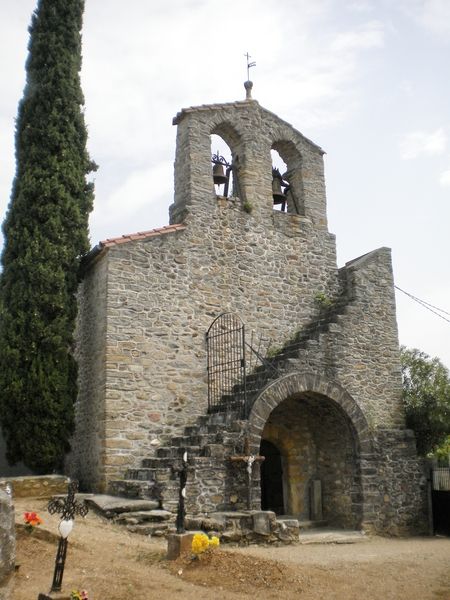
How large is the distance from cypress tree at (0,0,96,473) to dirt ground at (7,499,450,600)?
280 cm

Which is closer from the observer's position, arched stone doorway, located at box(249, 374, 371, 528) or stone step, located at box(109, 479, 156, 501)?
stone step, located at box(109, 479, 156, 501)

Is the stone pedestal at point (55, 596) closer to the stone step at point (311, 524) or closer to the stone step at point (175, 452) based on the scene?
the stone step at point (175, 452)

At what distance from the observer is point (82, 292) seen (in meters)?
14.5

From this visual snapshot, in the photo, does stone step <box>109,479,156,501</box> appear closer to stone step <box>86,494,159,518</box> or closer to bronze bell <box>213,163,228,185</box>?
stone step <box>86,494,159,518</box>

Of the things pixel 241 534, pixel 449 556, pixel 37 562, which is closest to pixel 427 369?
pixel 449 556

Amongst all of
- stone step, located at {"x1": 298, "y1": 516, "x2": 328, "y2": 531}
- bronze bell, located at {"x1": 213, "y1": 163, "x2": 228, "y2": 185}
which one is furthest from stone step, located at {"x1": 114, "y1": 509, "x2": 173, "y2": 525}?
bronze bell, located at {"x1": 213, "y1": 163, "x2": 228, "y2": 185}

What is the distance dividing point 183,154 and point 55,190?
10.8ft

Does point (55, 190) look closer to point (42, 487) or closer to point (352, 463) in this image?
point (42, 487)

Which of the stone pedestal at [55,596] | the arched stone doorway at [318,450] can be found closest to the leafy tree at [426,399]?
the arched stone doorway at [318,450]

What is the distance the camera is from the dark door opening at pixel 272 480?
14.8 metres

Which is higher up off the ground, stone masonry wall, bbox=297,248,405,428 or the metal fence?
stone masonry wall, bbox=297,248,405,428

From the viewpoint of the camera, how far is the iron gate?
44.9ft

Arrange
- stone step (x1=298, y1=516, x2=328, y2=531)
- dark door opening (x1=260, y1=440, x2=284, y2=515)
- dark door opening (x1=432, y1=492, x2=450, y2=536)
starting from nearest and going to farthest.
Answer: stone step (x1=298, y1=516, x2=328, y2=531), dark door opening (x1=432, y1=492, x2=450, y2=536), dark door opening (x1=260, y1=440, x2=284, y2=515)

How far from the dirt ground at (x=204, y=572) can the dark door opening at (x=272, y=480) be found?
4.68m
